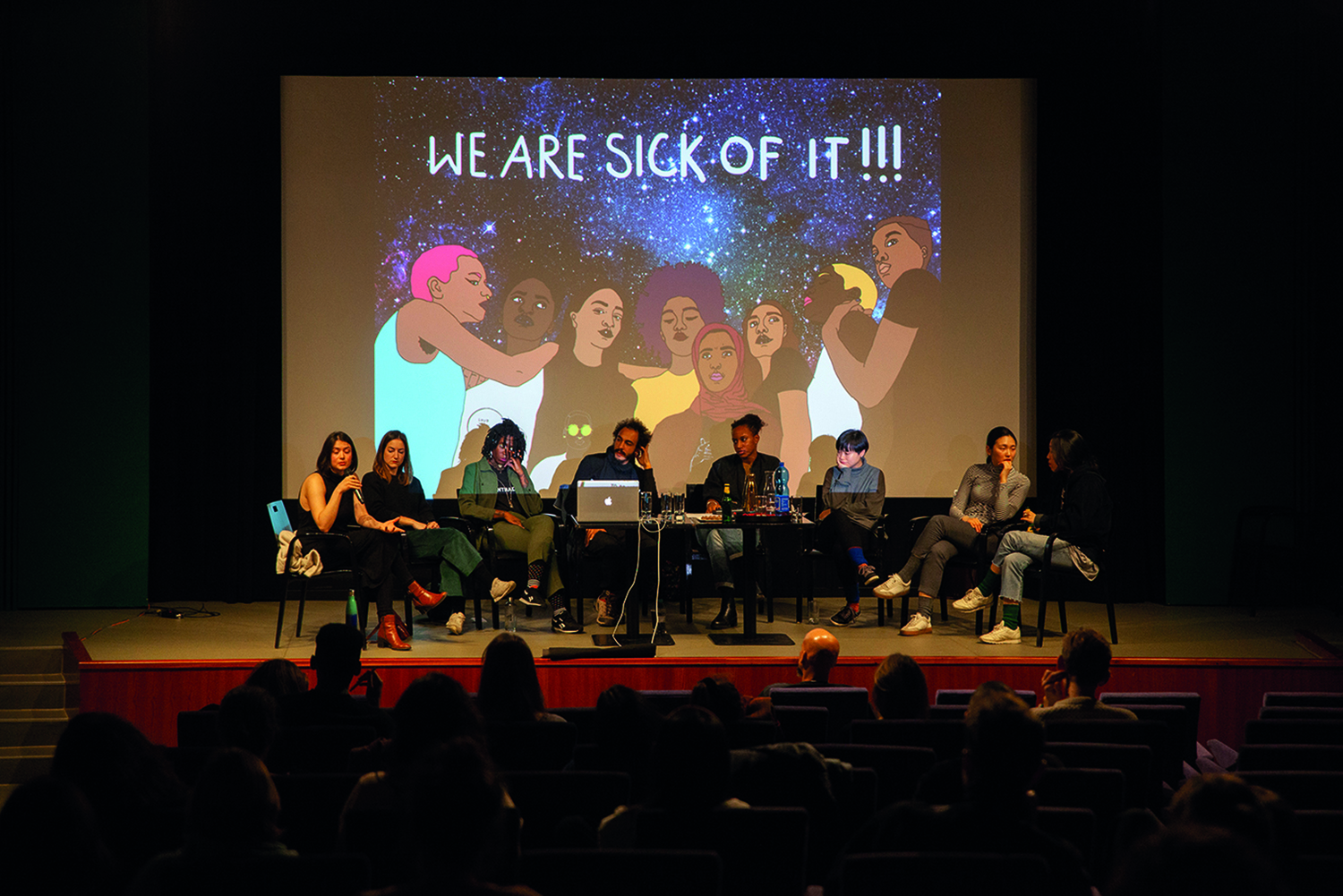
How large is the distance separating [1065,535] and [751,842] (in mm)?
3792

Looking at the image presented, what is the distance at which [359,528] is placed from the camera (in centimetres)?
532

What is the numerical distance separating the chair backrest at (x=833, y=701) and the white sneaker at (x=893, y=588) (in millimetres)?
2184

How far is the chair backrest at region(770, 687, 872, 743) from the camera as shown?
3.30 m

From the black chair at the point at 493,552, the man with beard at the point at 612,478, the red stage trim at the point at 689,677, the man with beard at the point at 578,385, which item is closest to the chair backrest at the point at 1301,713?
the red stage trim at the point at 689,677

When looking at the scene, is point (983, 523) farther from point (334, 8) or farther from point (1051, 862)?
point (334, 8)

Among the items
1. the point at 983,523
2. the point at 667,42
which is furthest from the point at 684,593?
the point at 667,42

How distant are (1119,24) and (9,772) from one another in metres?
7.02

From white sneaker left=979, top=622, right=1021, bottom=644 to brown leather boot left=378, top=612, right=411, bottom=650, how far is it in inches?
108

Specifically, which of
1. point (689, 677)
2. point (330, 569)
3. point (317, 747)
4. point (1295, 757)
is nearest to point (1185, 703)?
point (1295, 757)

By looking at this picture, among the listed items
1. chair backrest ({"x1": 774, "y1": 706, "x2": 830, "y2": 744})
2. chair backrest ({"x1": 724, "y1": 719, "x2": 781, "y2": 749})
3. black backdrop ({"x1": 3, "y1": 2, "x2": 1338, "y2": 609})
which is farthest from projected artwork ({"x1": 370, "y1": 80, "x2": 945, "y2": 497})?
chair backrest ({"x1": 724, "y1": 719, "x2": 781, "y2": 749})

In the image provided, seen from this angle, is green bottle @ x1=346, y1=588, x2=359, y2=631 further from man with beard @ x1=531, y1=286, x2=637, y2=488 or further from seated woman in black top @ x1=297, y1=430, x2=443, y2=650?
man with beard @ x1=531, y1=286, x2=637, y2=488

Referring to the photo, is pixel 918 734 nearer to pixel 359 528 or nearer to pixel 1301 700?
pixel 1301 700

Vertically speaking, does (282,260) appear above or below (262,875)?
above

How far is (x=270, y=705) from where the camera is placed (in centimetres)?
243
